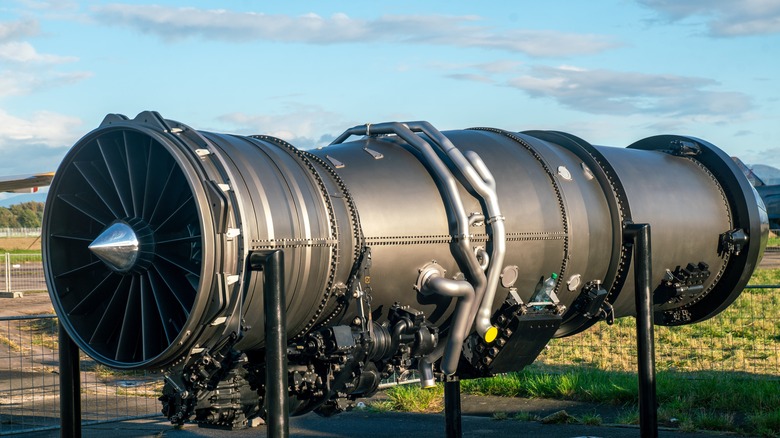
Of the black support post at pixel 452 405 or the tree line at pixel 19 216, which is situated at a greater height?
the tree line at pixel 19 216

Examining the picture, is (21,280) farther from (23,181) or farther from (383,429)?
(383,429)

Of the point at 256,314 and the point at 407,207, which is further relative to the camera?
the point at 407,207

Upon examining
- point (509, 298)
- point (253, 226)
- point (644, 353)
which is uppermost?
point (253, 226)

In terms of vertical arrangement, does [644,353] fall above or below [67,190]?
below

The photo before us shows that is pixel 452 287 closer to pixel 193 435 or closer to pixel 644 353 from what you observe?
pixel 644 353

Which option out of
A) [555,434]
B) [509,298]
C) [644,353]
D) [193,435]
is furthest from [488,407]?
[509,298]

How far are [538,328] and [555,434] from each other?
10.7 ft

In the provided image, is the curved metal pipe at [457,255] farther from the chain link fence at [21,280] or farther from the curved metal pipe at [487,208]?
the chain link fence at [21,280]

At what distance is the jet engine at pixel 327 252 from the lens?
4.65m

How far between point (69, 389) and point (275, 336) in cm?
211

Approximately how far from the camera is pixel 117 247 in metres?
4.64

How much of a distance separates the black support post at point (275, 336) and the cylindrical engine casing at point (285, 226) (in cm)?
11

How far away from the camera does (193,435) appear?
357 inches

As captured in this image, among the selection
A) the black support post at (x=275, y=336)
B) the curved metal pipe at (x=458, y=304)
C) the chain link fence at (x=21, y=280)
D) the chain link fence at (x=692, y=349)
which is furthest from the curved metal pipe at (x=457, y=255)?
the chain link fence at (x=21, y=280)
